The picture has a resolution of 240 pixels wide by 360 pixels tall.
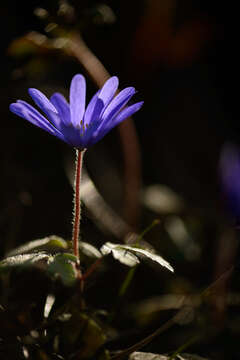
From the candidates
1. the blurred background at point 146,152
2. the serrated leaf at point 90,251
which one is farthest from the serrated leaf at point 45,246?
the blurred background at point 146,152

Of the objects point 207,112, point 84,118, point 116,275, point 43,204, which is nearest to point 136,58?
point 207,112

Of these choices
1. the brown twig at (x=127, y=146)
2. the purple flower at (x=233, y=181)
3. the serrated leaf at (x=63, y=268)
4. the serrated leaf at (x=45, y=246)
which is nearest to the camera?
the serrated leaf at (x=63, y=268)

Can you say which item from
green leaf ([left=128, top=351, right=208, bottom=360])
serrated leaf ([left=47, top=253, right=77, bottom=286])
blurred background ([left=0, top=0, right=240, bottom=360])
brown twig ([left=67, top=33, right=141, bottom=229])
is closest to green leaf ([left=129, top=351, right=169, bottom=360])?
green leaf ([left=128, top=351, right=208, bottom=360])

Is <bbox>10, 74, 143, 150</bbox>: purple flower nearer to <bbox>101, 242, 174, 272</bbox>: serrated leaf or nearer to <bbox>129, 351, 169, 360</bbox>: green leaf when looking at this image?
<bbox>101, 242, 174, 272</bbox>: serrated leaf

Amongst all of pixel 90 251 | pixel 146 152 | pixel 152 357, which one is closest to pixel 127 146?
pixel 146 152

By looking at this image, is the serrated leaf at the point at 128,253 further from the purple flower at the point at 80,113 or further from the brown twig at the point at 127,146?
the brown twig at the point at 127,146

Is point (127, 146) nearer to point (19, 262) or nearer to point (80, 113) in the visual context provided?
point (80, 113)
